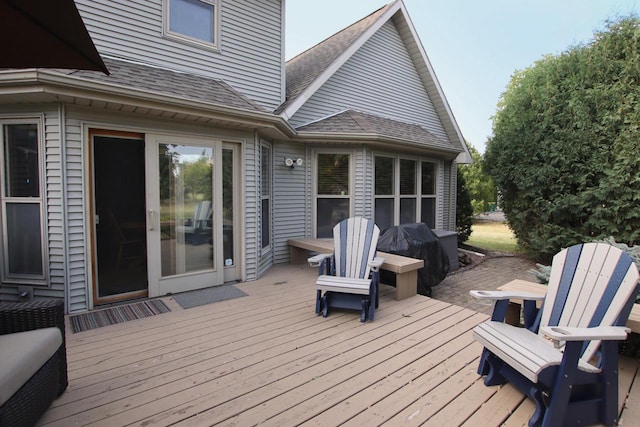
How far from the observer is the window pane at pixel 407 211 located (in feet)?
24.5

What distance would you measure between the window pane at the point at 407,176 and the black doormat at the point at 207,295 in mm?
4297

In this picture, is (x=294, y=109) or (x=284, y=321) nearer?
(x=284, y=321)

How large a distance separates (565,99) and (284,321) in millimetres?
7882

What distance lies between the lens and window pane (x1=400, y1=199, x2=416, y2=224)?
7472 mm

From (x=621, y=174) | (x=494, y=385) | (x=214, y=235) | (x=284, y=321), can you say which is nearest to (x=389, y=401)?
(x=494, y=385)

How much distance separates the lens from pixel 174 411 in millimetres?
2150

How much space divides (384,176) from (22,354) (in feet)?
20.1

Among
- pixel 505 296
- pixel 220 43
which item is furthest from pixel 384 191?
pixel 505 296

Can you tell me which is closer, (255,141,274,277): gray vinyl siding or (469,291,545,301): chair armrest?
(469,291,545,301): chair armrest

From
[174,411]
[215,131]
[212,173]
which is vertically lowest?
[174,411]

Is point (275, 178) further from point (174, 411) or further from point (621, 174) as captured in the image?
point (621, 174)

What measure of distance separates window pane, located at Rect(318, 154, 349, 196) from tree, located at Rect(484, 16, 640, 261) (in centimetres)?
444

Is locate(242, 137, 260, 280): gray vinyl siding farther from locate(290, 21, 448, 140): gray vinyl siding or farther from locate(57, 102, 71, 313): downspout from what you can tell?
locate(57, 102, 71, 313): downspout

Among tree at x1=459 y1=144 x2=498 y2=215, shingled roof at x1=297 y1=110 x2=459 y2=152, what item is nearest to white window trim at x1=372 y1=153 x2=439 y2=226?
shingled roof at x1=297 y1=110 x2=459 y2=152
